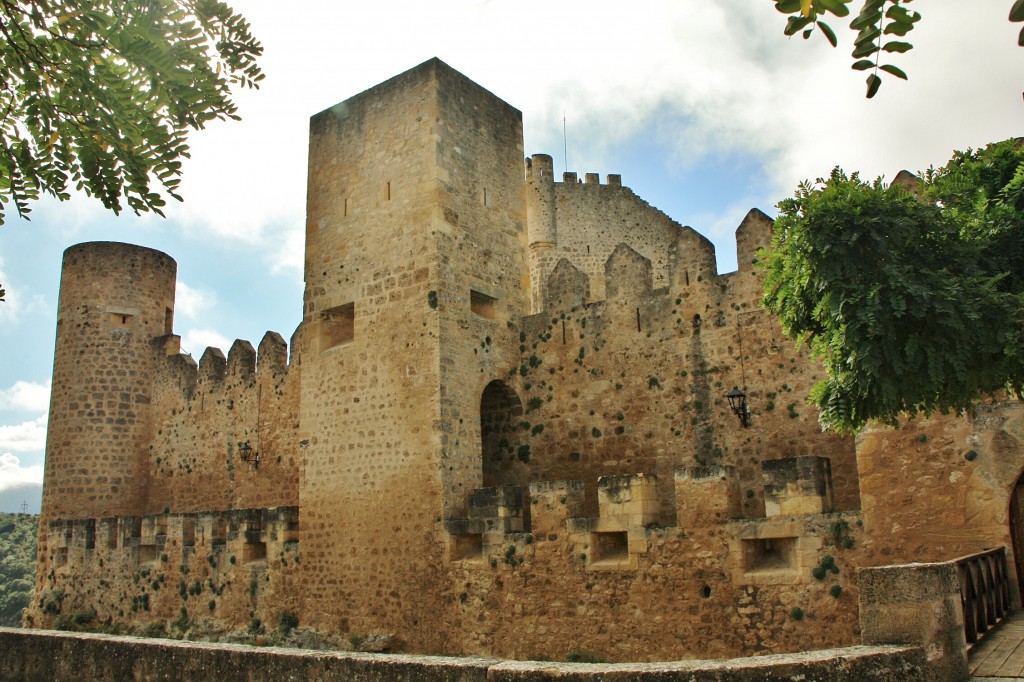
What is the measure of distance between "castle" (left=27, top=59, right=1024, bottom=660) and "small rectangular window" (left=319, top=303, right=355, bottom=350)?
5cm

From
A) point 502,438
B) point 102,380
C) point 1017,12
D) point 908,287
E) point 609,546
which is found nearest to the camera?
point 1017,12

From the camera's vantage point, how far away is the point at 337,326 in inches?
561

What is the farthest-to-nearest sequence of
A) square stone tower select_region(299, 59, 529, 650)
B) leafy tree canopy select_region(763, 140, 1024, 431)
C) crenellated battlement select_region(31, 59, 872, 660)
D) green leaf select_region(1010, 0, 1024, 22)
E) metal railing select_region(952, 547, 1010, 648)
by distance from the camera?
square stone tower select_region(299, 59, 529, 650)
crenellated battlement select_region(31, 59, 872, 660)
leafy tree canopy select_region(763, 140, 1024, 431)
metal railing select_region(952, 547, 1010, 648)
green leaf select_region(1010, 0, 1024, 22)

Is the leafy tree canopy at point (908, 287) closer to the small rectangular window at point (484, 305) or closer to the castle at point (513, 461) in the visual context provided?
the castle at point (513, 461)

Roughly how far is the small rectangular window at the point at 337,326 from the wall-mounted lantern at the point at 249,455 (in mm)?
4537

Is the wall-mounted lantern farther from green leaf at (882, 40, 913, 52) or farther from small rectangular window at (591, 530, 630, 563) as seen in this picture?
green leaf at (882, 40, 913, 52)

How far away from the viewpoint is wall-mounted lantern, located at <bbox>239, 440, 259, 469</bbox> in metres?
17.4

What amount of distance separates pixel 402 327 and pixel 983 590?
8279 millimetres

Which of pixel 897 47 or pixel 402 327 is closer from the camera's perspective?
pixel 897 47

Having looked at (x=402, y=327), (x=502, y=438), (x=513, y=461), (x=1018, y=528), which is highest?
(x=402, y=327)

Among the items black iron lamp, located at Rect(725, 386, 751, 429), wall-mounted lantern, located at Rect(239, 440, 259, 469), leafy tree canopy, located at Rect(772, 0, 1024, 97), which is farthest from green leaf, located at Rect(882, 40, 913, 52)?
wall-mounted lantern, located at Rect(239, 440, 259, 469)

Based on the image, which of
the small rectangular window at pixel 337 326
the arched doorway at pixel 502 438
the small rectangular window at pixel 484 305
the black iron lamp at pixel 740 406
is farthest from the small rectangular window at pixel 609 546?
the small rectangular window at pixel 337 326

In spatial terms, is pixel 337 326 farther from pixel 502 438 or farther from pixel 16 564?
pixel 16 564

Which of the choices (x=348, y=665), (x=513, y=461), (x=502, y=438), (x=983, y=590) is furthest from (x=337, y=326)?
(x=983, y=590)
